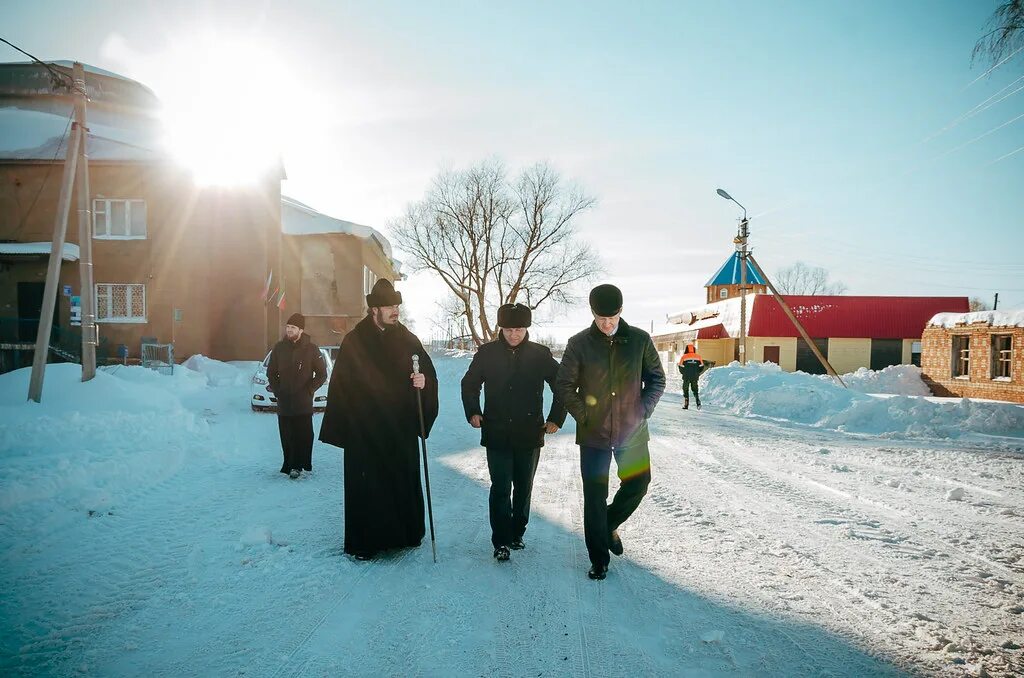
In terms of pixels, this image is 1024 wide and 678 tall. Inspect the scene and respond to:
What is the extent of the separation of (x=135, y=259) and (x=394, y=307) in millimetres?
21129

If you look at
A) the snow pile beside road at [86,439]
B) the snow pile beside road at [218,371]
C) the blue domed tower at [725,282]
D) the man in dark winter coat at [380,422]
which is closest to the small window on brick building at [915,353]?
the blue domed tower at [725,282]

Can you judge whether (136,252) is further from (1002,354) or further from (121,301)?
(1002,354)

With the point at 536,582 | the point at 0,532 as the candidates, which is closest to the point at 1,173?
the point at 0,532

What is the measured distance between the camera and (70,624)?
329cm

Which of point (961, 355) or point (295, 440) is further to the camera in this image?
point (961, 355)

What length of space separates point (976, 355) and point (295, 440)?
946 inches

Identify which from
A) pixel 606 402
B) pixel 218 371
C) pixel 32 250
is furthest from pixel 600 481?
pixel 32 250

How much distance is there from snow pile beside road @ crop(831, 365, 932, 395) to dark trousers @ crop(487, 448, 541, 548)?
22480mm

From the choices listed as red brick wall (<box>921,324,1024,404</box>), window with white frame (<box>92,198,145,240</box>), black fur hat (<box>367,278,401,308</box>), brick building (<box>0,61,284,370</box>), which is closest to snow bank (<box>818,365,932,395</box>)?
red brick wall (<box>921,324,1024,404</box>)

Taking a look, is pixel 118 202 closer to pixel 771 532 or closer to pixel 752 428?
pixel 752 428

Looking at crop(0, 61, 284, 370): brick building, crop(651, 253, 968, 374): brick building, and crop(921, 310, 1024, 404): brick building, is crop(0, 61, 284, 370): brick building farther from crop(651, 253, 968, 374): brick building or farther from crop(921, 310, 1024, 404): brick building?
crop(921, 310, 1024, 404): brick building

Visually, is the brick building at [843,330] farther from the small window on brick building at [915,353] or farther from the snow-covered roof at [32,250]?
the snow-covered roof at [32,250]

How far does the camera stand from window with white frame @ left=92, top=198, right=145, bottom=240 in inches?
836

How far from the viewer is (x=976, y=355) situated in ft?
67.6
